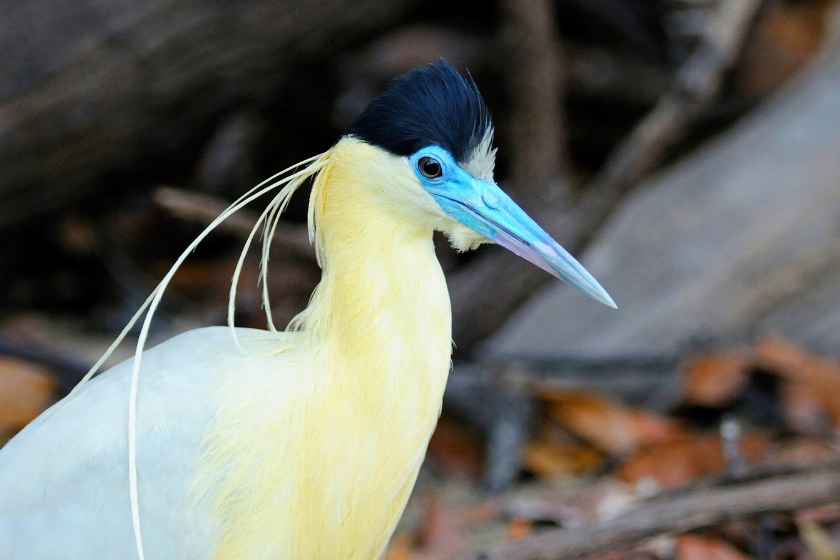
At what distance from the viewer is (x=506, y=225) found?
187 centimetres

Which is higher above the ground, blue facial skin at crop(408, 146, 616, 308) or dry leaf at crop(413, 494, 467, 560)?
blue facial skin at crop(408, 146, 616, 308)

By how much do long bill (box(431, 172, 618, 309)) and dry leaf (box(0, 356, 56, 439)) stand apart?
1986 mm

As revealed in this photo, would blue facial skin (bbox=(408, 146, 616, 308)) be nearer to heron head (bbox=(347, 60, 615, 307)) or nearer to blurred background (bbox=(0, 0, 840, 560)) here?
heron head (bbox=(347, 60, 615, 307))

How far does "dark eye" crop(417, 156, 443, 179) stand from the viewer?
186 centimetres

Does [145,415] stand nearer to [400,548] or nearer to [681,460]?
[400,548]

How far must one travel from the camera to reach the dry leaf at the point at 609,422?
340 centimetres

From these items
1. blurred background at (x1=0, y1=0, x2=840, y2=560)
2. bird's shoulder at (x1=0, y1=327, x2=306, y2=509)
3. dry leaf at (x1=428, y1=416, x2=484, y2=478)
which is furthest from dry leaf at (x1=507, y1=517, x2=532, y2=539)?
bird's shoulder at (x1=0, y1=327, x2=306, y2=509)

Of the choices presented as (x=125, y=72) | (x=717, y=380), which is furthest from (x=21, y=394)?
(x=717, y=380)

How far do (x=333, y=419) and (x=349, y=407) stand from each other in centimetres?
4

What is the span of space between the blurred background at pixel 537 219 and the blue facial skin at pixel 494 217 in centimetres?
87

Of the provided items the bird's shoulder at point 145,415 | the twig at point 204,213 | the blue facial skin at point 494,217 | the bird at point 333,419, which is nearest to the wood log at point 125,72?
the twig at point 204,213

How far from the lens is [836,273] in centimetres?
386

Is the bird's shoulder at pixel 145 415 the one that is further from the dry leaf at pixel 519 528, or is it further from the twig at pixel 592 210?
the twig at pixel 592 210

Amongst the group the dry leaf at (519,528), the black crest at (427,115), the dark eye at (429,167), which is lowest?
the dry leaf at (519,528)
